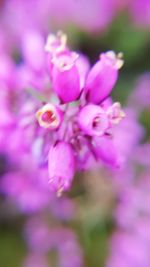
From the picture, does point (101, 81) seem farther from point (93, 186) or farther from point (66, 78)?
point (93, 186)

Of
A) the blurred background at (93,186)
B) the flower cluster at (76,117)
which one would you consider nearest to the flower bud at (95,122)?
the flower cluster at (76,117)

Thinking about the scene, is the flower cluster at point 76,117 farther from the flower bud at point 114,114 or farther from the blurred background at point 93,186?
the blurred background at point 93,186

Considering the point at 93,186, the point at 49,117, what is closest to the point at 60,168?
the point at 49,117

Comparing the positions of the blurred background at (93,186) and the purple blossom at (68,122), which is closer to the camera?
the purple blossom at (68,122)

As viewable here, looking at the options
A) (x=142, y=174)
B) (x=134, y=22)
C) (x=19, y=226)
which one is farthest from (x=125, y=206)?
(x=134, y=22)

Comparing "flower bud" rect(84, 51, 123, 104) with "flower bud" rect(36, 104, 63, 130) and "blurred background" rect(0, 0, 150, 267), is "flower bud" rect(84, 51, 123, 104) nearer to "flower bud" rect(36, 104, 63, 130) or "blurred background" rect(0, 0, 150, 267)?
"flower bud" rect(36, 104, 63, 130)

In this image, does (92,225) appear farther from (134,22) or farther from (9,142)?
(134,22)

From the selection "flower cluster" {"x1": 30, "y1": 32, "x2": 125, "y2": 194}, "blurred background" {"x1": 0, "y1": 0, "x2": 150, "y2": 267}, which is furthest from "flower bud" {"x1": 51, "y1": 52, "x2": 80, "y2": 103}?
"blurred background" {"x1": 0, "y1": 0, "x2": 150, "y2": 267}
